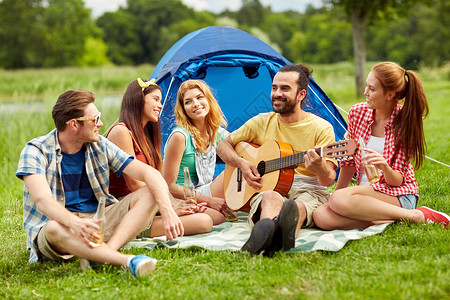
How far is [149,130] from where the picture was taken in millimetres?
3721

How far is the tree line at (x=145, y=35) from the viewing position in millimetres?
37000

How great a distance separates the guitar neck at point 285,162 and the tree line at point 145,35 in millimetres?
20256

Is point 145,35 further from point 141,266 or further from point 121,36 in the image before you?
point 141,266

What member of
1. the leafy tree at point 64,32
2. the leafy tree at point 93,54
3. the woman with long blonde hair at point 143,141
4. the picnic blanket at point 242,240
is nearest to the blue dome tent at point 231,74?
the woman with long blonde hair at point 143,141

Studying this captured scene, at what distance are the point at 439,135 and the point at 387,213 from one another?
13.9 ft

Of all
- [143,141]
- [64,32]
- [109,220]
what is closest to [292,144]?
[143,141]

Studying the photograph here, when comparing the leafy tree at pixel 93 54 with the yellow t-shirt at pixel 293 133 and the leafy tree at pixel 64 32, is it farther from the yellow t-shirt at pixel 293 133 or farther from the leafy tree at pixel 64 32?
the yellow t-shirt at pixel 293 133

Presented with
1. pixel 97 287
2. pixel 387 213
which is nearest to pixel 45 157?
pixel 97 287

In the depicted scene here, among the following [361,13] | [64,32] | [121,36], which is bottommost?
[361,13]

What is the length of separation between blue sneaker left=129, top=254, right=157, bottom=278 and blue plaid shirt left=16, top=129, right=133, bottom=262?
0.66m

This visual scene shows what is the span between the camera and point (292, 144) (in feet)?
11.1

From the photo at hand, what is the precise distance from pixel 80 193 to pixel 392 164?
6.35 feet

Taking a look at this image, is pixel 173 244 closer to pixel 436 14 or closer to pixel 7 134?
pixel 7 134

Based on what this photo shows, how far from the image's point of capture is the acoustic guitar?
10.0 ft
